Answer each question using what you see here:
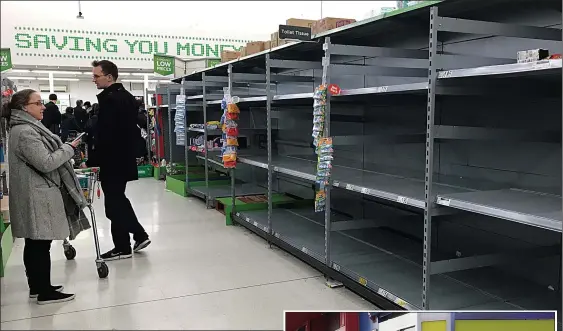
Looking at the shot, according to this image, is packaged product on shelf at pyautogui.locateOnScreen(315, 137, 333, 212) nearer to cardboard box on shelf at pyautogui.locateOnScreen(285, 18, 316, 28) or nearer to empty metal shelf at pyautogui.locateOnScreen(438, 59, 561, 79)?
cardboard box on shelf at pyautogui.locateOnScreen(285, 18, 316, 28)

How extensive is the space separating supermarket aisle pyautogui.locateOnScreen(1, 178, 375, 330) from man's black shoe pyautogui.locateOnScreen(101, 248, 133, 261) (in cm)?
8

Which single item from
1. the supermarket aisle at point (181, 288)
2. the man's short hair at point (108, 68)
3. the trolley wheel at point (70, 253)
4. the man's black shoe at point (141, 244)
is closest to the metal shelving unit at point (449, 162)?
the supermarket aisle at point (181, 288)

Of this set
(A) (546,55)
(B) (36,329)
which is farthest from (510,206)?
(B) (36,329)

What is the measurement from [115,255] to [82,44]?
236 centimetres

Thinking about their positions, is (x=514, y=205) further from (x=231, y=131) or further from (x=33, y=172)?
(x=231, y=131)

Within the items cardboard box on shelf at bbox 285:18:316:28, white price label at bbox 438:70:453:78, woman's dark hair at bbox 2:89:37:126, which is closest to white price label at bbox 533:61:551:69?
white price label at bbox 438:70:453:78

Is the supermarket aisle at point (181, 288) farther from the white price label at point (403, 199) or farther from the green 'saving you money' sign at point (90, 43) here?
the green 'saving you money' sign at point (90, 43)

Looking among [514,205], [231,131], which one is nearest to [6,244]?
[231,131]

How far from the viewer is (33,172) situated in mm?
2799

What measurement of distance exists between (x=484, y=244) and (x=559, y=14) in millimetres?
1448

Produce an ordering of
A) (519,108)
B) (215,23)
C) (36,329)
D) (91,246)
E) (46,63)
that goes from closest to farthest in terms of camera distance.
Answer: (215,23) < (46,63) < (36,329) < (519,108) < (91,246)

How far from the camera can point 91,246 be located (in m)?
4.25

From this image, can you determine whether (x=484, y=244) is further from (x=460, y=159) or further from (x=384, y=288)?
(x=384, y=288)

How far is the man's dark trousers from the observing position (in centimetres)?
377
